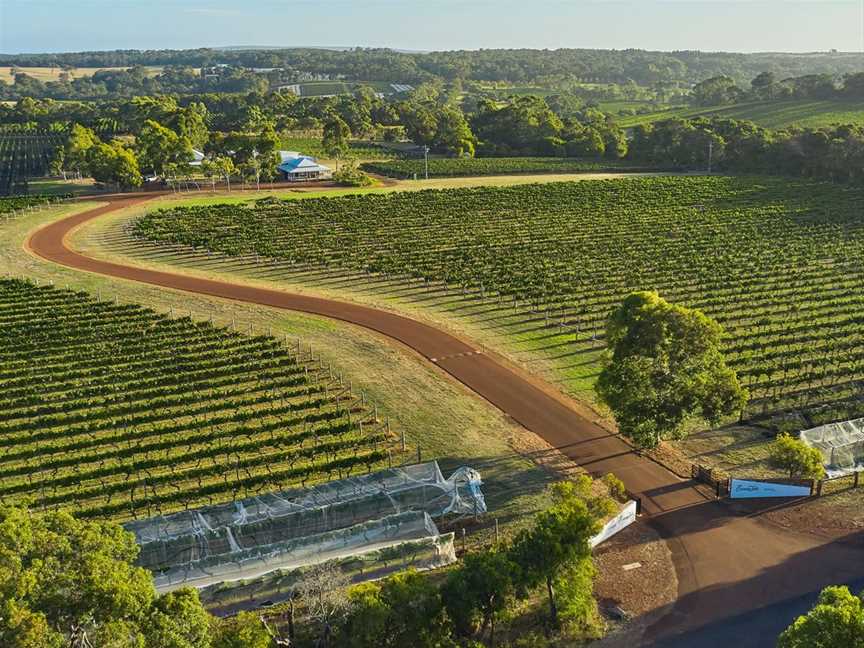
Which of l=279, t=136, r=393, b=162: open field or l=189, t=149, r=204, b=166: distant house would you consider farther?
l=279, t=136, r=393, b=162: open field

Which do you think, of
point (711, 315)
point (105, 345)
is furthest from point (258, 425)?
point (711, 315)

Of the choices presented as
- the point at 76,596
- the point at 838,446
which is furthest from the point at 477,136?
the point at 76,596

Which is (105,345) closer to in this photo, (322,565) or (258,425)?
(258,425)

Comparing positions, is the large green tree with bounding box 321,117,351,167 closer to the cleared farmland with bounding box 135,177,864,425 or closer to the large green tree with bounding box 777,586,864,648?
the cleared farmland with bounding box 135,177,864,425

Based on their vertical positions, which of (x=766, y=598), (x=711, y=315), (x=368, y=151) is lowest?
(x=766, y=598)

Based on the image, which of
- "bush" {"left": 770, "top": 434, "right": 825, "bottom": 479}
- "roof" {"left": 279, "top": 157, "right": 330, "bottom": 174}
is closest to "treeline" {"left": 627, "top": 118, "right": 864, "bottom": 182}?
"roof" {"left": 279, "top": 157, "right": 330, "bottom": 174}

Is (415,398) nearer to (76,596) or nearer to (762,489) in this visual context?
(762,489)
